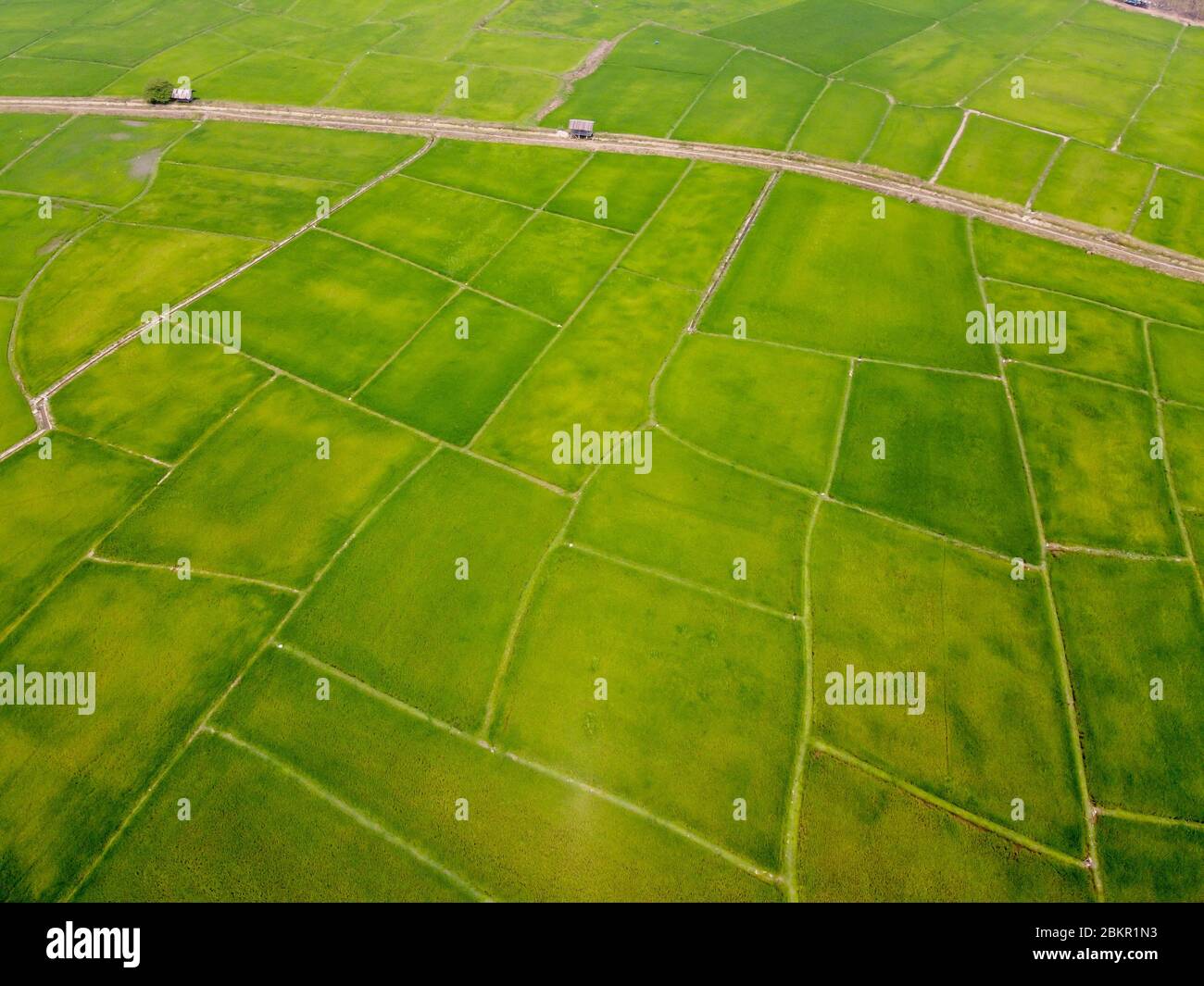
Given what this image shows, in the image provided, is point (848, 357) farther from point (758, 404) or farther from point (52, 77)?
point (52, 77)

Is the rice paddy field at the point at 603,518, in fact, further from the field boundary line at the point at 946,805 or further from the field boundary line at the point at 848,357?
the field boundary line at the point at 848,357

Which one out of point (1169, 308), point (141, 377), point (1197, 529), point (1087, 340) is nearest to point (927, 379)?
point (1087, 340)

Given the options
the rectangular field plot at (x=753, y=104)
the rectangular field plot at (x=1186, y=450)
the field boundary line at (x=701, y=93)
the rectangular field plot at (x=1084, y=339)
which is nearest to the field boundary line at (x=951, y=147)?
the field boundary line at (x=701, y=93)

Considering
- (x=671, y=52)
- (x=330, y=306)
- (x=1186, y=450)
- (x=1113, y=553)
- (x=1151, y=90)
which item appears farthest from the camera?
(x=671, y=52)

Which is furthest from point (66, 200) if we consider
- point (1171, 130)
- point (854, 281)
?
point (1171, 130)

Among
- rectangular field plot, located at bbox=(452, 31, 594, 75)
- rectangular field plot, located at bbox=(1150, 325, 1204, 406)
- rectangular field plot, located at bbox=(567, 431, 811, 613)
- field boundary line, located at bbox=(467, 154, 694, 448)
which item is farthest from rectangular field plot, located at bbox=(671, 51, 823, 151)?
rectangular field plot, located at bbox=(567, 431, 811, 613)
